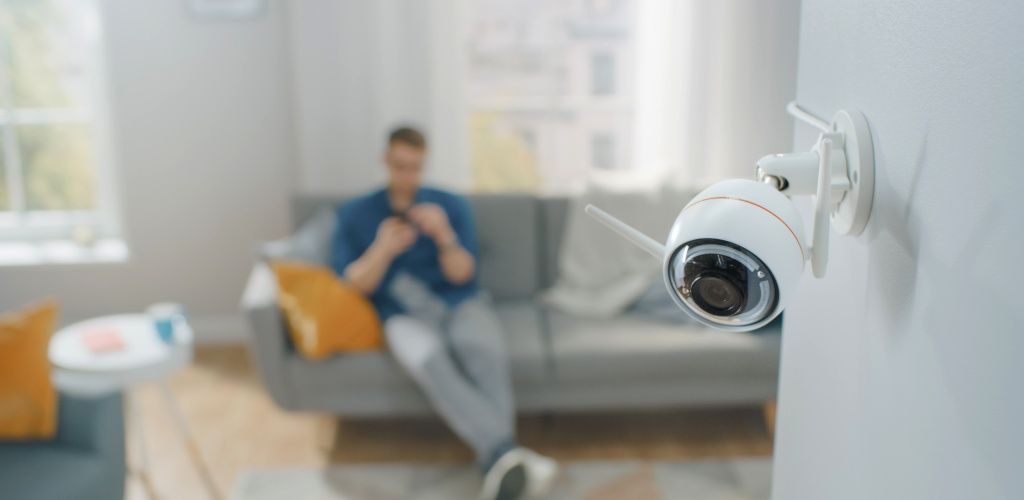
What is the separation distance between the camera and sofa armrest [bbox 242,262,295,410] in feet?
10.1

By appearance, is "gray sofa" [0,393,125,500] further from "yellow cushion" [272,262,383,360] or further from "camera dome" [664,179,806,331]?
"camera dome" [664,179,806,331]

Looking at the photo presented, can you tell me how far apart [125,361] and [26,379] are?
1.34 feet

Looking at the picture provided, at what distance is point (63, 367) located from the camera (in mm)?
2742

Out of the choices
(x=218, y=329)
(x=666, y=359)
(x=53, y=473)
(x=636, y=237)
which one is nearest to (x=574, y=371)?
(x=666, y=359)

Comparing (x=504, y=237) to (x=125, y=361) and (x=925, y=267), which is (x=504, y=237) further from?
(x=925, y=267)

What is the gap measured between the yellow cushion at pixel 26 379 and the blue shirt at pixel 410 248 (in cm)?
98

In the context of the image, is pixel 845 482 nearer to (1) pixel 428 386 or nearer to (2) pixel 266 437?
(1) pixel 428 386

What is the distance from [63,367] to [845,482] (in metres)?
2.28

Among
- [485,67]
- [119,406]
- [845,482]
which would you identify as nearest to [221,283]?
[485,67]

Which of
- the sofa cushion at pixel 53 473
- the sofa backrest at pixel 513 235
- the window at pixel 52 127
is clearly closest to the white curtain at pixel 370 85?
the sofa backrest at pixel 513 235

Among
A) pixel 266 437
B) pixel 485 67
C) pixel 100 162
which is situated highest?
pixel 485 67

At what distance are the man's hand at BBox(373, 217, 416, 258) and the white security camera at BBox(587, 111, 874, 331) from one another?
7.22 feet

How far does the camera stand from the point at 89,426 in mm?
2457

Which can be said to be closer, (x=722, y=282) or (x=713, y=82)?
(x=722, y=282)
